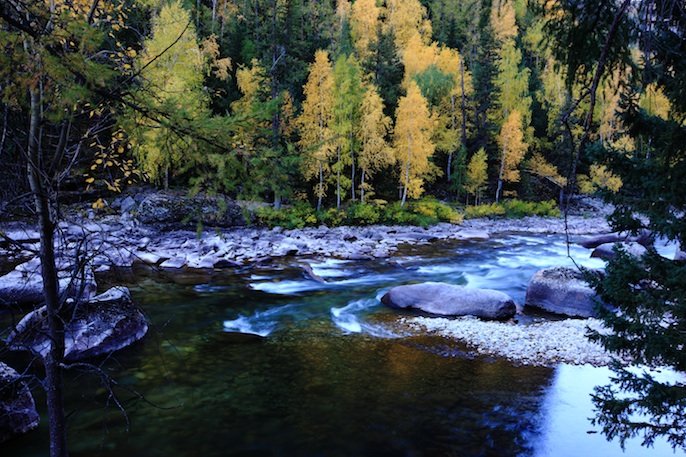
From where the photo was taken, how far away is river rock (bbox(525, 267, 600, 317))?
10492mm

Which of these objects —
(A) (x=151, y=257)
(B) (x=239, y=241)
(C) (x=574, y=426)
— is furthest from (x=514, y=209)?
(C) (x=574, y=426)

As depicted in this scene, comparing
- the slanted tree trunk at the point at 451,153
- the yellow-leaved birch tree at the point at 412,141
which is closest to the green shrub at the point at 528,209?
the slanted tree trunk at the point at 451,153

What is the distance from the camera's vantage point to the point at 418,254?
18.5 metres

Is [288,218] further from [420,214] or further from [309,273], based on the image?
[309,273]

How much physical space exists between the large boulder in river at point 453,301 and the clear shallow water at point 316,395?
614 millimetres

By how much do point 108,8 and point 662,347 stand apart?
213 inches

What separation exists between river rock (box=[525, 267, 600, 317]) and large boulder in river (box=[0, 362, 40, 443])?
10076 mm

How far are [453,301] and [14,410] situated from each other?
828 cm

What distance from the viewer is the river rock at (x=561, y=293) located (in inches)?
413

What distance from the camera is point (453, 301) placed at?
34.9 ft

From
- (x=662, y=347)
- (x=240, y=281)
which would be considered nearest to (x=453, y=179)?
(x=240, y=281)

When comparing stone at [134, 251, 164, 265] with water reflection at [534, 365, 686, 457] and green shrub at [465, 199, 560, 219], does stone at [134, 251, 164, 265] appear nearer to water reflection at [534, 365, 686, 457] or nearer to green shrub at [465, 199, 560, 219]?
water reflection at [534, 365, 686, 457]

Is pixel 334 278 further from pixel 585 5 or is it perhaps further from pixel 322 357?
pixel 585 5

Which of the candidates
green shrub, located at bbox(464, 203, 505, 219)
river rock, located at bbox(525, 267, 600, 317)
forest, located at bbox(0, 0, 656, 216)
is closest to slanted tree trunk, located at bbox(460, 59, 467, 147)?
forest, located at bbox(0, 0, 656, 216)
